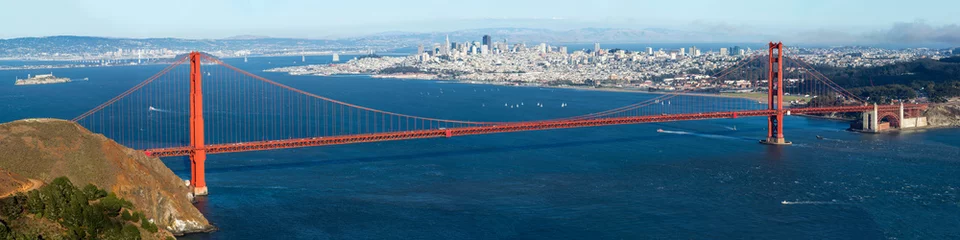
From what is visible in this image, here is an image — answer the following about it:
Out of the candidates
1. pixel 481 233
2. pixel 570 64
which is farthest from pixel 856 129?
pixel 570 64

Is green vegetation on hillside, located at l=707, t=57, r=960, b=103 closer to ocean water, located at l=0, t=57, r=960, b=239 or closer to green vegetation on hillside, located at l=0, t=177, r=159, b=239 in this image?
ocean water, located at l=0, t=57, r=960, b=239

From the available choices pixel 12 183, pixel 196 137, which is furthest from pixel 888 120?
pixel 12 183

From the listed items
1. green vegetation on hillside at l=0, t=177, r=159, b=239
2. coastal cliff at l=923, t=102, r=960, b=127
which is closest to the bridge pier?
coastal cliff at l=923, t=102, r=960, b=127

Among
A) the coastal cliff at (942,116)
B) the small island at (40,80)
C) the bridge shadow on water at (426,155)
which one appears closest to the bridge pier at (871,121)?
the coastal cliff at (942,116)

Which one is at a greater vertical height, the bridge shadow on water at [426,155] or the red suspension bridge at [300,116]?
the red suspension bridge at [300,116]

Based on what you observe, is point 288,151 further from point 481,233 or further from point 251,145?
point 481,233

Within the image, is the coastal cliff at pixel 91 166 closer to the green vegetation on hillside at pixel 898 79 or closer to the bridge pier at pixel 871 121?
the bridge pier at pixel 871 121

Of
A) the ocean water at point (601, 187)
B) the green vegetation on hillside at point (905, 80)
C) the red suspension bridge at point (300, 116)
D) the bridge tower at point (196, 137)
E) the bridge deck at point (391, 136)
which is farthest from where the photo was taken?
the green vegetation on hillside at point (905, 80)
